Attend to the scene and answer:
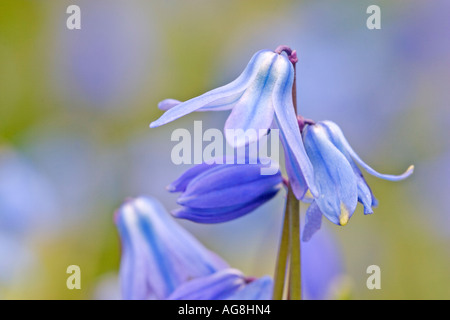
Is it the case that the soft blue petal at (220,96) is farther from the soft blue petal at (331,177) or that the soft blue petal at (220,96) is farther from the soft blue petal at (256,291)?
the soft blue petal at (256,291)

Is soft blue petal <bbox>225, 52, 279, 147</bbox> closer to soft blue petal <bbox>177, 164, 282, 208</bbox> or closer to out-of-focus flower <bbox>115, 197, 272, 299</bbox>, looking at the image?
soft blue petal <bbox>177, 164, 282, 208</bbox>

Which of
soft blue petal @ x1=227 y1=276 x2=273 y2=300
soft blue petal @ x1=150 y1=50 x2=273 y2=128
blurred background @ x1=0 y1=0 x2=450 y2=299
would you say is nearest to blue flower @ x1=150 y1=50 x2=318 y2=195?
soft blue petal @ x1=150 y1=50 x2=273 y2=128

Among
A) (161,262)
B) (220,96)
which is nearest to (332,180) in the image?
(220,96)

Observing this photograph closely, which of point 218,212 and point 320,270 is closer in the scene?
point 218,212

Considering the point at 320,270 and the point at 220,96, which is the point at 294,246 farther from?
the point at 320,270
